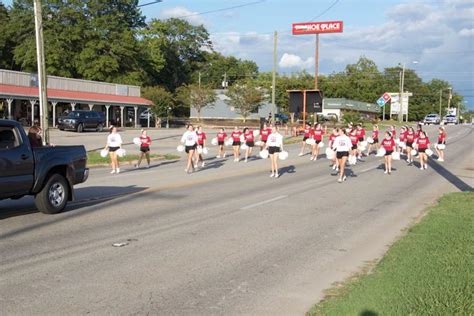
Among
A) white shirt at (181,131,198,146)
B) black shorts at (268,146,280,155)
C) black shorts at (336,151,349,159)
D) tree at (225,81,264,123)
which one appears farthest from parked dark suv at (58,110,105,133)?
black shorts at (336,151,349,159)

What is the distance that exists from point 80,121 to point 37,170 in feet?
113

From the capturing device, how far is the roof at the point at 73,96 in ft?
137

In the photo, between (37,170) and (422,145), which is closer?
(37,170)

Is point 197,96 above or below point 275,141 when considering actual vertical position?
above

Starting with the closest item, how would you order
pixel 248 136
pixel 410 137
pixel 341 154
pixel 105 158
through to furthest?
1. pixel 341 154
2. pixel 105 158
3. pixel 410 137
4. pixel 248 136

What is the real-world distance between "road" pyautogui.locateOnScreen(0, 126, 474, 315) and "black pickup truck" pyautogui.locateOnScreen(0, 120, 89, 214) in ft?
1.31

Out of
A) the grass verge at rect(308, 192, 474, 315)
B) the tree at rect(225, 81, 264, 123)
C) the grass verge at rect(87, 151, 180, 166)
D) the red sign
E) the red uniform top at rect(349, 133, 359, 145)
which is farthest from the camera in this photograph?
the tree at rect(225, 81, 264, 123)

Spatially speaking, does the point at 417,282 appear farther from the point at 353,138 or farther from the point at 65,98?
the point at 65,98

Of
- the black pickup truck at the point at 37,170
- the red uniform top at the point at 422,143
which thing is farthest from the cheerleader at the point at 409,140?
the black pickup truck at the point at 37,170

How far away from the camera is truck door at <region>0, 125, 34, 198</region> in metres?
9.57

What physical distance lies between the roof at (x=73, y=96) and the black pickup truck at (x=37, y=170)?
3258 centimetres

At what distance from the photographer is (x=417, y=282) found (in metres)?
6.00

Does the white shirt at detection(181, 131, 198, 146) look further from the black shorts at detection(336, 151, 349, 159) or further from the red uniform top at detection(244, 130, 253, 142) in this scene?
the red uniform top at detection(244, 130, 253, 142)

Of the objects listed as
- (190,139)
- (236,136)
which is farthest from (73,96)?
(190,139)
